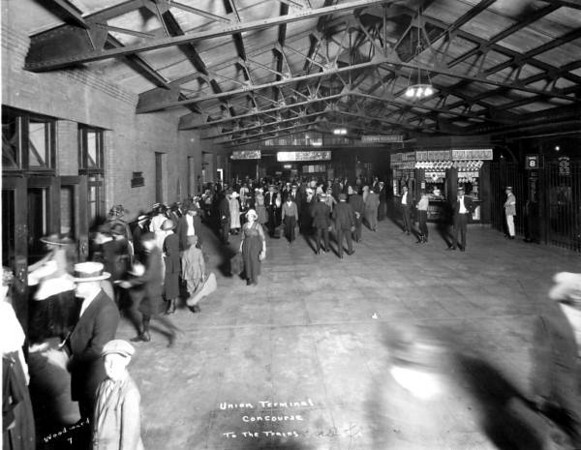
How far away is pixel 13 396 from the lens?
3.05m

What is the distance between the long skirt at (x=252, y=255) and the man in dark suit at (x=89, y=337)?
4.56 meters

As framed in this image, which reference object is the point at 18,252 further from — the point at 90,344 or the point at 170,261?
the point at 90,344

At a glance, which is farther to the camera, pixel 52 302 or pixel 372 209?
pixel 372 209

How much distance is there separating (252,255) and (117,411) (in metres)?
5.97

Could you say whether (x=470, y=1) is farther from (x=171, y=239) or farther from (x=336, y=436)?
(x=336, y=436)

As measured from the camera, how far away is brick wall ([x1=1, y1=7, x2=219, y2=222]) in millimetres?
6195

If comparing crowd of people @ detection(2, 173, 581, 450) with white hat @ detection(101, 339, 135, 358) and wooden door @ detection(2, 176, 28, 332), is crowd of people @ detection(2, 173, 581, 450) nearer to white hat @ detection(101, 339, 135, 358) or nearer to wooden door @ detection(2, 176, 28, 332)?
white hat @ detection(101, 339, 135, 358)

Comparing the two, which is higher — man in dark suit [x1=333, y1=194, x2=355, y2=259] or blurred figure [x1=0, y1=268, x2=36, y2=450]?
man in dark suit [x1=333, y1=194, x2=355, y2=259]

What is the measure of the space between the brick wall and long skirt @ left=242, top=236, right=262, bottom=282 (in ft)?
12.0

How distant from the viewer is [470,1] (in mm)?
9375

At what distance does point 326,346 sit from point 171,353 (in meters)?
2.08

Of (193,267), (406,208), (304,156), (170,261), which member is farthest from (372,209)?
(304,156)

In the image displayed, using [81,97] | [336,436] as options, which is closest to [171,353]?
[336,436]

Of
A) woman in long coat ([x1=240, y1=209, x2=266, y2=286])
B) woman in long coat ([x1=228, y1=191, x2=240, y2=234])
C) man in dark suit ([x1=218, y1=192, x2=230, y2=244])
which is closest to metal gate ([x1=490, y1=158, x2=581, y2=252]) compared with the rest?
woman in long coat ([x1=240, y1=209, x2=266, y2=286])
